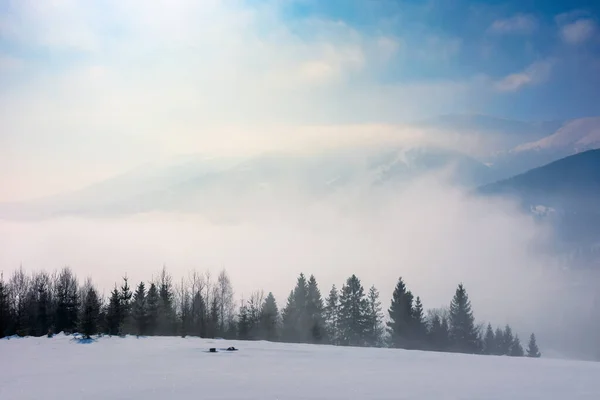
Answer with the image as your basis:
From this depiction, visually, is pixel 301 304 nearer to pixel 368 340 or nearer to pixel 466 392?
pixel 368 340

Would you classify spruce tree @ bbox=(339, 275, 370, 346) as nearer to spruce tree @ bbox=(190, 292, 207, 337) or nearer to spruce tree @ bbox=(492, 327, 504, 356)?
spruce tree @ bbox=(190, 292, 207, 337)

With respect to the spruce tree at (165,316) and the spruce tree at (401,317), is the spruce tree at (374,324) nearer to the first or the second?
the spruce tree at (401,317)

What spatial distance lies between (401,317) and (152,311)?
3259cm

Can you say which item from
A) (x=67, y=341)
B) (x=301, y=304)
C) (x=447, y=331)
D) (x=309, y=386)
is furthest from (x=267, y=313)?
(x=309, y=386)

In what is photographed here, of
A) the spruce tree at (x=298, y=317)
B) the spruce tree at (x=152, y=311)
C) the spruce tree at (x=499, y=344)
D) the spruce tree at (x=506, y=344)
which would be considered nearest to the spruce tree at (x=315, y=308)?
the spruce tree at (x=298, y=317)

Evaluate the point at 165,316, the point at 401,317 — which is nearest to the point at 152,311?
the point at 165,316

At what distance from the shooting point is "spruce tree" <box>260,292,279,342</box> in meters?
64.2

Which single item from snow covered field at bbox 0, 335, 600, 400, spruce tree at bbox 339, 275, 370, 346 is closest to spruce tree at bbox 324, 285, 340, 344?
spruce tree at bbox 339, 275, 370, 346

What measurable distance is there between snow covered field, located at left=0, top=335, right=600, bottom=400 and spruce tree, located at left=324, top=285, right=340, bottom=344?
38364 mm

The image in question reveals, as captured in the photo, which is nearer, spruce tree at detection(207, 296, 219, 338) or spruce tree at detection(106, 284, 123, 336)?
spruce tree at detection(106, 284, 123, 336)

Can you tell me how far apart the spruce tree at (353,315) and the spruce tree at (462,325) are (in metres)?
12.4

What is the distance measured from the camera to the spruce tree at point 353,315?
64625 millimetres

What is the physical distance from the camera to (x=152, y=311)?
50.8 m

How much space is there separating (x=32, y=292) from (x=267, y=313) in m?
38.0
